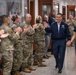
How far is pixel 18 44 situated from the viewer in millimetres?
6051

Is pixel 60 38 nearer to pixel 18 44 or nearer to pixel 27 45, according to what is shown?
pixel 27 45

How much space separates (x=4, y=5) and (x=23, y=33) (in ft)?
3.05

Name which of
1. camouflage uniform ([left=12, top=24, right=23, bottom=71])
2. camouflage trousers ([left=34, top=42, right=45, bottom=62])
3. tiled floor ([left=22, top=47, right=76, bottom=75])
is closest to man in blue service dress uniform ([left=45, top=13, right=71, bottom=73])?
tiled floor ([left=22, top=47, right=76, bottom=75])

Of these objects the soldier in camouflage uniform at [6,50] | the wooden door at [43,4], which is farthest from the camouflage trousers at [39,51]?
the wooden door at [43,4]

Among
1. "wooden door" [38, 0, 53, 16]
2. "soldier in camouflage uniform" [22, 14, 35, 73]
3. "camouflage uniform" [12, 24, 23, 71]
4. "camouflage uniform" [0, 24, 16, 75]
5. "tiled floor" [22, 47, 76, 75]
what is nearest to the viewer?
"camouflage uniform" [0, 24, 16, 75]

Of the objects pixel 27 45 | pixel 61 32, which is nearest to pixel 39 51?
pixel 27 45

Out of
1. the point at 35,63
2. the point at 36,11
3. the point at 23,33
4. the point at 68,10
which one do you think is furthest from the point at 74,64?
the point at 68,10

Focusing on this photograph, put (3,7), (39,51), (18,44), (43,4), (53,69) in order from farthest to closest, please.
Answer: (43,4)
(39,51)
(53,69)
(3,7)
(18,44)

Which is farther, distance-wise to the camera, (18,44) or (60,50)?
(60,50)

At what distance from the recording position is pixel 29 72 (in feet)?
22.1

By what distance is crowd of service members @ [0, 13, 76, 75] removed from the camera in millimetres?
5328

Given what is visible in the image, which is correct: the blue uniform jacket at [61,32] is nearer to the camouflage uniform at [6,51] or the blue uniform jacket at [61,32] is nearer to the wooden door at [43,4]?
the camouflage uniform at [6,51]

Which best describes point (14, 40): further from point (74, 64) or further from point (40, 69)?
point (74, 64)

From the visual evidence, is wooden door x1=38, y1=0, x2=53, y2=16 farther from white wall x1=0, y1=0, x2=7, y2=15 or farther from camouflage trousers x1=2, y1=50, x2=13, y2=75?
camouflage trousers x1=2, y1=50, x2=13, y2=75
